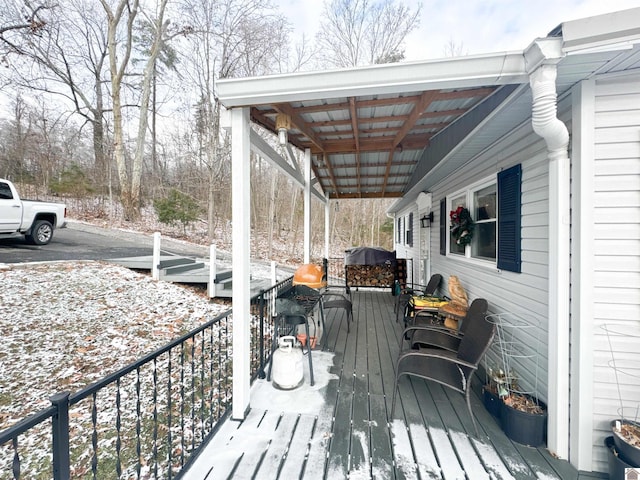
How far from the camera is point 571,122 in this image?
1.90 m

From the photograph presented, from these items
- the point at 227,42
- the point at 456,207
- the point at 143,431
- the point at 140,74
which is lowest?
the point at 143,431

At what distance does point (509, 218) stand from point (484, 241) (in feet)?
2.61

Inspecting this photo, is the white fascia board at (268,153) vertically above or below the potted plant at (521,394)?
above

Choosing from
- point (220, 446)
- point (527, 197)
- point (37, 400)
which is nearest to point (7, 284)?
point (37, 400)

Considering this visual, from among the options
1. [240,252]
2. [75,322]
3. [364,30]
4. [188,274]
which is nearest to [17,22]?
[188,274]

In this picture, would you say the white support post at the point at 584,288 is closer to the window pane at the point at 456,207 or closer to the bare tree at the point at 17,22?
the window pane at the point at 456,207

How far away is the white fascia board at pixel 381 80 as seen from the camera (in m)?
1.72

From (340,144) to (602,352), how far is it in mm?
3786

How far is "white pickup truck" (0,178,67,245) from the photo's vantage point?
583 centimetres

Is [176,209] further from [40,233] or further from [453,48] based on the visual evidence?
[453,48]

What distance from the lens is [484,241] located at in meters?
3.41

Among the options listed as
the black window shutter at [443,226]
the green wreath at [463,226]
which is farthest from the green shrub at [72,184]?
the green wreath at [463,226]

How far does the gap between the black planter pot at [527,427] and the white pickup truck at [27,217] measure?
9189mm

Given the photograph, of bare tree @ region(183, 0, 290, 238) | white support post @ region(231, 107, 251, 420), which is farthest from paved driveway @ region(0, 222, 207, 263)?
white support post @ region(231, 107, 251, 420)
